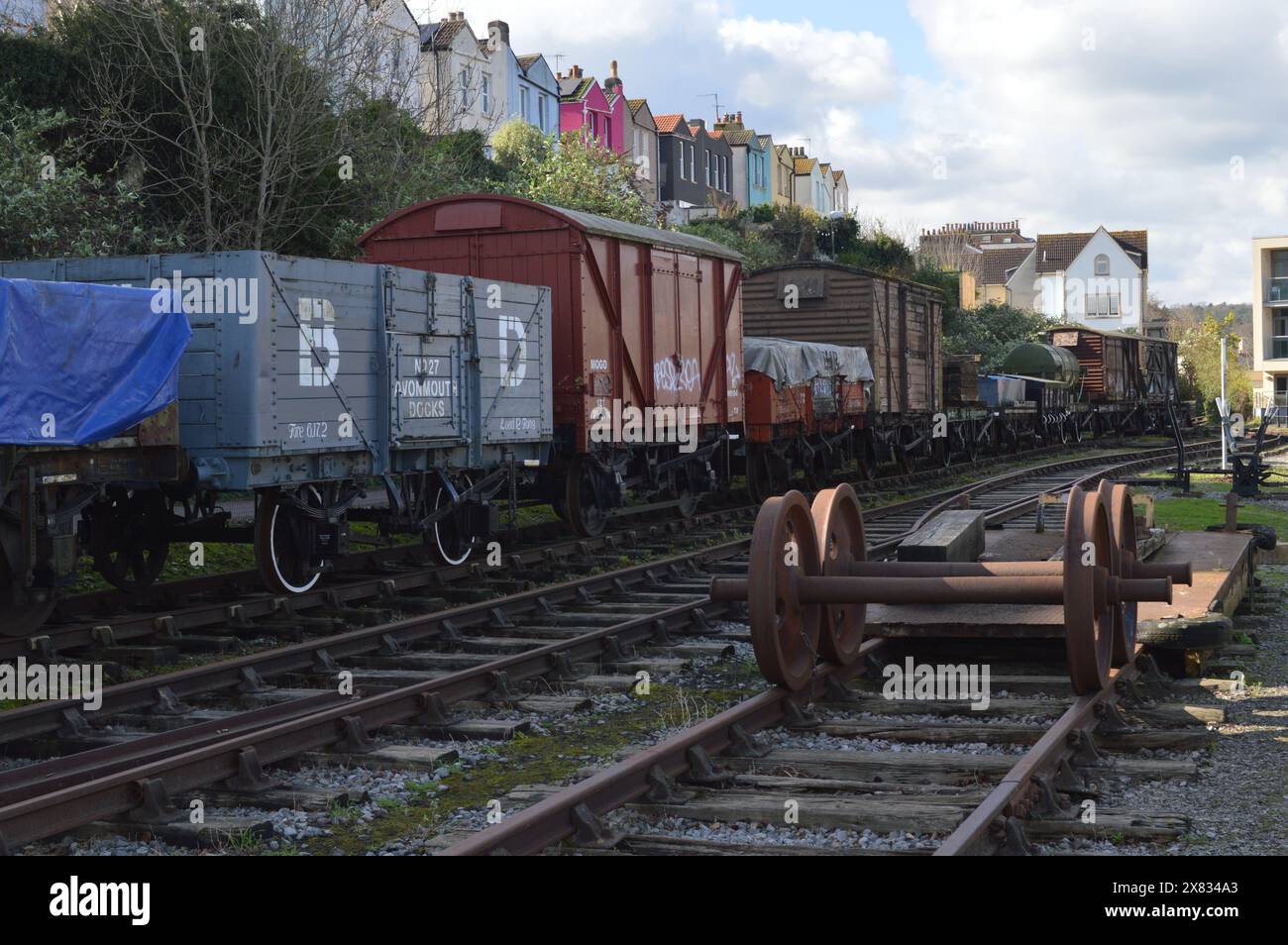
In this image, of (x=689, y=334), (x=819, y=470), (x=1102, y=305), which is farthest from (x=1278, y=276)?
(x=689, y=334)

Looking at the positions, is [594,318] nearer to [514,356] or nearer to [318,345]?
[514,356]

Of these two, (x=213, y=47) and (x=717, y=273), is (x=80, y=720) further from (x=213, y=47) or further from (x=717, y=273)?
(x=213, y=47)

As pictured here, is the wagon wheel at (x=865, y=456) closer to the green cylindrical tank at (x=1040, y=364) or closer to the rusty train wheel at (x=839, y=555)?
the green cylindrical tank at (x=1040, y=364)

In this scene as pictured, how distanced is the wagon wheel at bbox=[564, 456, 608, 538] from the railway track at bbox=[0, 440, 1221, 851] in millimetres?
3104

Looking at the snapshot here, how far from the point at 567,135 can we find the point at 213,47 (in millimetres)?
12017

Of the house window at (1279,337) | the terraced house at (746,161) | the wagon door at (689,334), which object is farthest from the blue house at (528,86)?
the house window at (1279,337)

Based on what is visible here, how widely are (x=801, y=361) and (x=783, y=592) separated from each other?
1424cm

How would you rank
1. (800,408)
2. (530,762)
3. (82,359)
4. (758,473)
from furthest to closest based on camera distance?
(800,408) < (758,473) < (82,359) < (530,762)

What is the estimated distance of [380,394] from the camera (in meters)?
11.3

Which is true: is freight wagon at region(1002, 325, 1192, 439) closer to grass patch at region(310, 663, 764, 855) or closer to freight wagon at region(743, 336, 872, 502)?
freight wagon at region(743, 336, 872, 502)

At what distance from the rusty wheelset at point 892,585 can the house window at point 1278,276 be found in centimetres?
6328

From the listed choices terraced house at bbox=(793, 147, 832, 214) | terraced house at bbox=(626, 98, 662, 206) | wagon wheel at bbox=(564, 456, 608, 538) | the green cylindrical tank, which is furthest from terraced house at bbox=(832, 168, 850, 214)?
wagon wheel at bbox=(564, 456, 608, 538)

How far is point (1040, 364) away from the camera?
37750mm

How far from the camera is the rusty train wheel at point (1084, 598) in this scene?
21.9 ft
